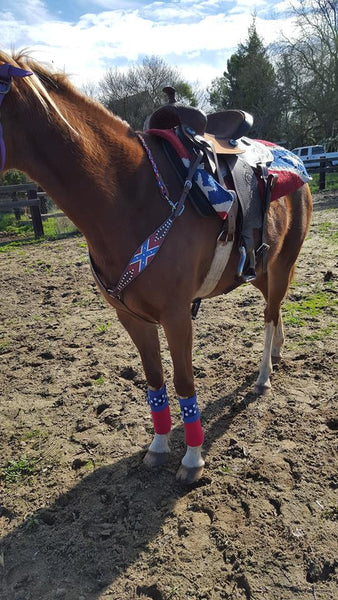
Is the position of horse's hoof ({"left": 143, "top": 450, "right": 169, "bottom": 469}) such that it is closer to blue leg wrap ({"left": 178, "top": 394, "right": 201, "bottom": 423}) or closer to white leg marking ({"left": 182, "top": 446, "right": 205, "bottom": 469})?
white leg marking ({"left": 182, "top": 446, "right": 205, "bottom": 469})

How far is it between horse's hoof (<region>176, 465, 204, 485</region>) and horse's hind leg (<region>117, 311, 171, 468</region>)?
0.20 metres

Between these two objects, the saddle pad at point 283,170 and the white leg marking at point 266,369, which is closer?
the saddle pad at point 283,170

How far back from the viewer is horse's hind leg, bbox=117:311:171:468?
2.52m

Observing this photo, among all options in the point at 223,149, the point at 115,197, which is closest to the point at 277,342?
the point at 223,149

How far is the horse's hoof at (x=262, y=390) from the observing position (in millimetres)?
3256

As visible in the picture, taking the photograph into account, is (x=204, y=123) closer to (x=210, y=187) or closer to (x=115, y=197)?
(x=210, y=187)

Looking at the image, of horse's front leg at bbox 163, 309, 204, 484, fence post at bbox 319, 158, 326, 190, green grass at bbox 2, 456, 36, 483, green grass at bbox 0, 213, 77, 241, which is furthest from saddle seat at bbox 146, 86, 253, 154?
fence post at bbox 319, 158, 326, 190

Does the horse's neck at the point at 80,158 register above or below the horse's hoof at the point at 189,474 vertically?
above

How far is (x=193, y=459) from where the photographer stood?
8.10ft

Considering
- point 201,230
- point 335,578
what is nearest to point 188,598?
point 335,578

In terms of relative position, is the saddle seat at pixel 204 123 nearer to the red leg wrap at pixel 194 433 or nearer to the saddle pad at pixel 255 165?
the saddle pad at pixel 255 165

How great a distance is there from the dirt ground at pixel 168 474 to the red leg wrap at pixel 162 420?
0.74ft

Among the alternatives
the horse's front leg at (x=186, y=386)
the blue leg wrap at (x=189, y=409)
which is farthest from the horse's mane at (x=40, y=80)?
the blue leg wrap at (x=189, y=409)

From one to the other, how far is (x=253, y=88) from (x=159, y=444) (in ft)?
119
